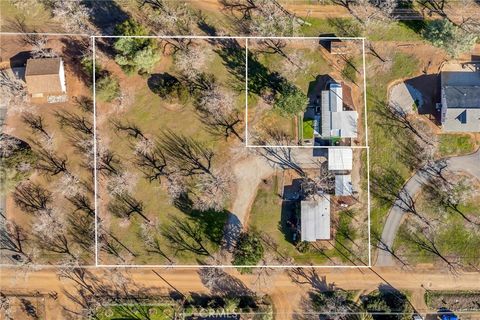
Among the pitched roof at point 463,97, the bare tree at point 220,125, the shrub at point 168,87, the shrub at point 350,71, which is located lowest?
the bare tree at point 220,125

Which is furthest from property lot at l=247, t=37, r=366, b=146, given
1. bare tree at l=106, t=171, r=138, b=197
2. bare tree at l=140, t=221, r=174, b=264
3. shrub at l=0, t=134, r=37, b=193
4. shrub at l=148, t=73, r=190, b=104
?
shrub at l=0, t=134, r=37, b=193

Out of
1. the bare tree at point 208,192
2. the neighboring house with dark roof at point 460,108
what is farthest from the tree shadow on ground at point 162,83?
the neighboring house with dark roof at point 460,108

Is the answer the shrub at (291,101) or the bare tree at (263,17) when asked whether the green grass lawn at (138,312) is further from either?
the bare tree at (263,17)

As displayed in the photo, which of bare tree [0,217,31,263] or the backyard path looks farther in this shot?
the backyard path

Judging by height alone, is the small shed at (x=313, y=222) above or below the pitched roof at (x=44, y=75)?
below

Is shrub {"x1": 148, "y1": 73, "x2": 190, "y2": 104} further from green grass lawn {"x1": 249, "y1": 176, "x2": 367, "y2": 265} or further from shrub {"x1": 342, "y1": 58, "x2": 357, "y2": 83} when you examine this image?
shrub {"x1": 342, "y1": 58, "x2": 357, "y2": 83}

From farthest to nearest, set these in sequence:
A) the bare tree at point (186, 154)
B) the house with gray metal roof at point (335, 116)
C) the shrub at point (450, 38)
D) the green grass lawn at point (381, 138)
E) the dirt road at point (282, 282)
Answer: the green grass lawn at point (381, 138) → the bare tree at point (186, 154) → the dirt road at point (282, 282) → the house with gray metal roof at point (335, 116) → the shrub at point (450, 38)
